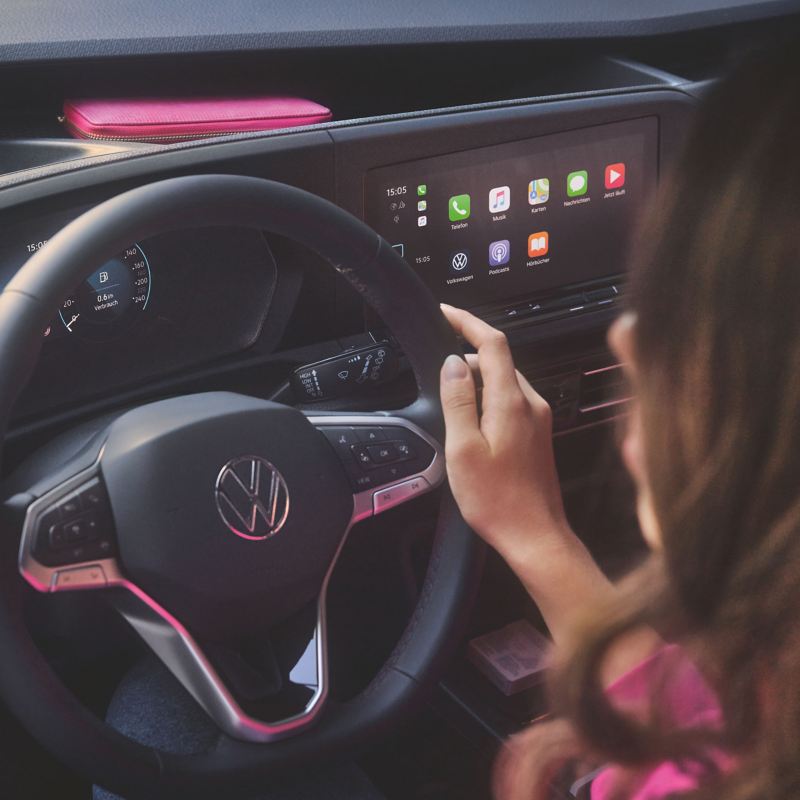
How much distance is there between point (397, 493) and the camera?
96cm

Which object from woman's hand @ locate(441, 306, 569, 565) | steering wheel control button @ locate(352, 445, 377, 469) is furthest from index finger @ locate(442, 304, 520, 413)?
steering wheel control button @ locate(352, 445, 377, 469)

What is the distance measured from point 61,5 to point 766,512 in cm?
92

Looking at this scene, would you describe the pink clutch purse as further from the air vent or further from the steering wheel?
the air vent

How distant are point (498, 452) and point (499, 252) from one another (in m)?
0.36

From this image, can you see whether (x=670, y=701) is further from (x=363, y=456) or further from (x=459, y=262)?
(x=459, y=262)

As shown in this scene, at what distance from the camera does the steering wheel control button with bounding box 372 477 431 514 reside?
0.96 meters

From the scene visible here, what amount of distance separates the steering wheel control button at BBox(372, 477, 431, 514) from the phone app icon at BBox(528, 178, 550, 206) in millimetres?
401

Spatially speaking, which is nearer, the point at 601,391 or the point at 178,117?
the point at 178,117

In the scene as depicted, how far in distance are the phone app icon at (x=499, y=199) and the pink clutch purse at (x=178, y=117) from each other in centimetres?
19

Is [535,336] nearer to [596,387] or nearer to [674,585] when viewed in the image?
[596,387]

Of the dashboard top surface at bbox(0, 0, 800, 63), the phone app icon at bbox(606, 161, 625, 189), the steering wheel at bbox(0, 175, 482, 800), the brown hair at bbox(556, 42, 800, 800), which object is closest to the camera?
the brown hair at bbox(556, 42, 800, 800)

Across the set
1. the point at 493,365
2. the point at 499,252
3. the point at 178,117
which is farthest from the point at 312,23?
the point at 493,365

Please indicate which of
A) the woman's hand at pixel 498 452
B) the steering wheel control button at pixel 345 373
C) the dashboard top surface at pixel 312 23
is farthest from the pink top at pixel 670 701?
the dashboard top surface at pixel 312 23

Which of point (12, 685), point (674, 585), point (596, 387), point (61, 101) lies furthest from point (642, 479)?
point (61, 101)
